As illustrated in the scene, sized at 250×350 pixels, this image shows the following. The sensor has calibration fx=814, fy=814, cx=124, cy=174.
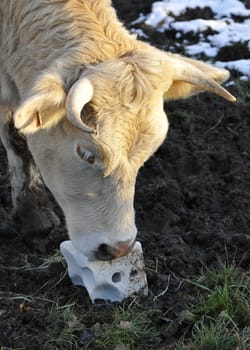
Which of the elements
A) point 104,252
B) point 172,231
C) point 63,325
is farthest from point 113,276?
point 172,231

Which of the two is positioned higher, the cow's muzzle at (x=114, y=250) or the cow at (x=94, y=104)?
the cow at (x=94, y=104)

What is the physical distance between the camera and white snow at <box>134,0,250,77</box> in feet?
30.0

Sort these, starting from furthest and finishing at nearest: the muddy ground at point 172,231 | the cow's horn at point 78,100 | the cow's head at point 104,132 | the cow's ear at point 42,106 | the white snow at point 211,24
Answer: the white snow at point 211,24
the muddy ground at point 172,231
the cow's head at point 104,132
the cow's ear at point 42,106
the cow's horn at point 78,100

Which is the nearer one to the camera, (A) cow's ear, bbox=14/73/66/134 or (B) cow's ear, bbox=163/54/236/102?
(A) cow's ear, bbox=14/73/66/134

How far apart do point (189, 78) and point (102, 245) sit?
3.84 ft

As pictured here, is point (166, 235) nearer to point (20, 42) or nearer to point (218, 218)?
point (218, 218)

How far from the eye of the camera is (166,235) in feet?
19.6

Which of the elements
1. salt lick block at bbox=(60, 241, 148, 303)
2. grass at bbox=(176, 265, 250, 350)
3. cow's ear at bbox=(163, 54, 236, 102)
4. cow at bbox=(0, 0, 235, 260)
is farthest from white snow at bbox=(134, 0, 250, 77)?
salt lick block at bbox=(60, 241, 148, 303)

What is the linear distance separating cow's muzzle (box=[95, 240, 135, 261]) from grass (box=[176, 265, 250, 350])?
0.52 m

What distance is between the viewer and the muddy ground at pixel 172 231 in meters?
4.96

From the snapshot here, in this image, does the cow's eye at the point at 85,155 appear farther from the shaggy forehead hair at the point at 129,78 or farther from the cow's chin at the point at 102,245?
the cow's chin at the point at 102,245

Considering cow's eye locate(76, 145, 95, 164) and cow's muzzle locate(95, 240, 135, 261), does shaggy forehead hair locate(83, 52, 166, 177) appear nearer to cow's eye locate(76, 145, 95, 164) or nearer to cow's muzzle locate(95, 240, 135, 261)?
cow's eye locate(76, 145, 95, 164)

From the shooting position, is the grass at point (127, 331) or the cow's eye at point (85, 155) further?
the cow's eye at point (85, 155)

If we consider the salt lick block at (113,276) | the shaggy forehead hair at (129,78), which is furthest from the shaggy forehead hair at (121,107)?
Result: the salt lick block at (113,276)
